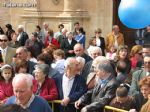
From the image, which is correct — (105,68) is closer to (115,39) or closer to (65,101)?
(65,101)

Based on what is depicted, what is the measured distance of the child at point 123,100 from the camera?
6816mm

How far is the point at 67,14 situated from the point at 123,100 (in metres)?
13.6

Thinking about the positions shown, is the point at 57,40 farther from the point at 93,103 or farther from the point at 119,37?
the point at 93,103

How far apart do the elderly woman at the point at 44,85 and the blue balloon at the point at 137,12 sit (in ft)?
4.71

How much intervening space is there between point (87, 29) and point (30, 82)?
581 inches

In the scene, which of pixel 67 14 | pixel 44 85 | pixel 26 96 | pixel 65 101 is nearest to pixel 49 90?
pixel 44 85

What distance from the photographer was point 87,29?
20.4 meters

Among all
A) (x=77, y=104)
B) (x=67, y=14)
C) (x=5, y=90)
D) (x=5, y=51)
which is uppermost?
(x=67, y=14)

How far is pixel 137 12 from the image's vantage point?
295 inches

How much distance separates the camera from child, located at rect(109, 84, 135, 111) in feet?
22.4

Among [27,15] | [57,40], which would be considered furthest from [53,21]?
[57,40]

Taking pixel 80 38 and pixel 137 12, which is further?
pixel 80 38

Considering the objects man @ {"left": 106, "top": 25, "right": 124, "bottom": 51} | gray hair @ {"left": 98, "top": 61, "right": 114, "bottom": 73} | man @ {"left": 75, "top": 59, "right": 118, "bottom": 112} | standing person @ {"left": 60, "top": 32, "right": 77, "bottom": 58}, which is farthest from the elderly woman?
man @ {"left": 106, "top": 25, "right": 124, "bottom": 51}

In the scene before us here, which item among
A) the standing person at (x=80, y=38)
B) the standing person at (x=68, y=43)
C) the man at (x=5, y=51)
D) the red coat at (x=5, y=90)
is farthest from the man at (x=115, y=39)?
the red coat at (x=5, y=90)
